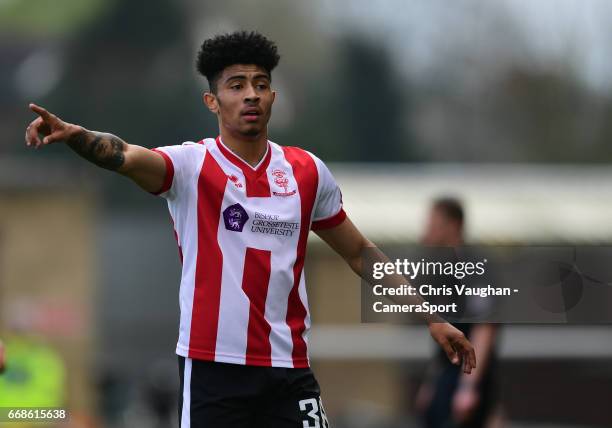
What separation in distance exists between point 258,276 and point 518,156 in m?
38.4

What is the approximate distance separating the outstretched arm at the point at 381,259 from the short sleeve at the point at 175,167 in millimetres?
794

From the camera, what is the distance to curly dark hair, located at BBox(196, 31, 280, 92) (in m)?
6.14

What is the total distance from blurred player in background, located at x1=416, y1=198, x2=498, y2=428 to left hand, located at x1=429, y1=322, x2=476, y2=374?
8.94 feet

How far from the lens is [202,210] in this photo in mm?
5938

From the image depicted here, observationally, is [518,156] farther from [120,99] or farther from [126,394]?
[126,394]

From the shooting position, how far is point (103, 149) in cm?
564

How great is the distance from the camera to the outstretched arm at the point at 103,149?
5406mm

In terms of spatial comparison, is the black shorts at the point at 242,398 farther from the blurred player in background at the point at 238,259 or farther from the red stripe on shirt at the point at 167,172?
the red stripe on shirt at the point at 167,172

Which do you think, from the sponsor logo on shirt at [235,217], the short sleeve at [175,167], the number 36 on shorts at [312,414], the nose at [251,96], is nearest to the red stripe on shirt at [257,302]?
the sponsor logo on shirt at [235,217]

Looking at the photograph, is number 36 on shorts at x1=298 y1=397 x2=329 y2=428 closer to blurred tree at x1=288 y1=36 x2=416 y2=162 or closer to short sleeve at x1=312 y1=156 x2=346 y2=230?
short sleeve at x1=312 y1=156 x2=346 y2=230

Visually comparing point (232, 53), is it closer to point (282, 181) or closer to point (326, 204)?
point (282, 181)

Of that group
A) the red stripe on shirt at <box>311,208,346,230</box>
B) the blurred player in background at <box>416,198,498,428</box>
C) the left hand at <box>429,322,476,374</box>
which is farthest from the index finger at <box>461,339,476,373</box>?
the blurred player in background at <box>416,198,498,428</box>

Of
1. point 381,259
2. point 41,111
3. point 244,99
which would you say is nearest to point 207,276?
point 244,99

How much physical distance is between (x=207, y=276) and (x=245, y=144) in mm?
634
